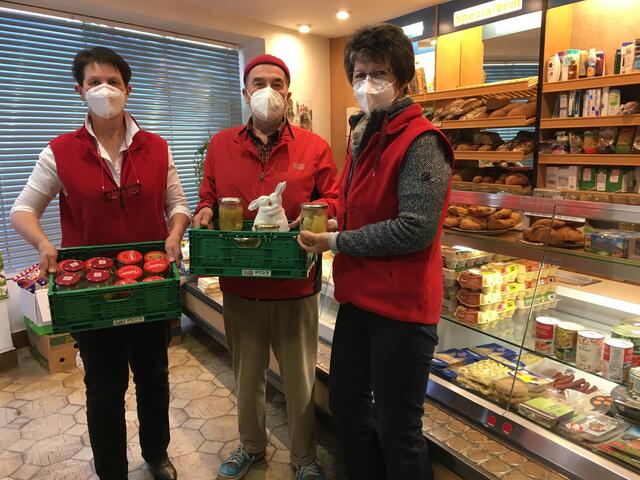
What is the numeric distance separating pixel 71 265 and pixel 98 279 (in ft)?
0.42

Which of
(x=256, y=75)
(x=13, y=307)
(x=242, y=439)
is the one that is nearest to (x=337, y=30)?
(x=256, y=75)

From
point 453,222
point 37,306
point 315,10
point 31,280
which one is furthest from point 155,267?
point 315,10

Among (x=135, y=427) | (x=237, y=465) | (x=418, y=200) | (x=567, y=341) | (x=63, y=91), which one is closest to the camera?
(x=418, y=200)

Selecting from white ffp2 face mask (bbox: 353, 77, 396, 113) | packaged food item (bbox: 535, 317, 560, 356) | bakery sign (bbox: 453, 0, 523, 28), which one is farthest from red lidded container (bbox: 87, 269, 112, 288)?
bakery sign (bbox: 453, 0, 523, 28)

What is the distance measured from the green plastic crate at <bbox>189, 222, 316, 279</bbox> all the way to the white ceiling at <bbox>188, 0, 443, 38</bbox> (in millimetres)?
3632

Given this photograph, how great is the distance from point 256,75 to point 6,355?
301cm

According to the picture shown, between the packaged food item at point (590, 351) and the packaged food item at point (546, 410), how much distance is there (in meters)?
0.16

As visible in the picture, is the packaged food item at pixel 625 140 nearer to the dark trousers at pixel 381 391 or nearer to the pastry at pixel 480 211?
the pastry at pixel 480 211

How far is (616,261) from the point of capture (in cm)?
168

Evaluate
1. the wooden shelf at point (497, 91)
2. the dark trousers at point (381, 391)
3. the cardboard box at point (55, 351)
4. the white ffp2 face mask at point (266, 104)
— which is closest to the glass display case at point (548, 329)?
the dark trousers at point (381, 391)

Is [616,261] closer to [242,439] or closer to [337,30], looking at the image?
[242,439]

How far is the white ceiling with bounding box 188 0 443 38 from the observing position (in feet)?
15.0

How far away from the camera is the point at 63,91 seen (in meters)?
4.22

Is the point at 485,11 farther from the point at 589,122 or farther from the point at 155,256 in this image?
the point at 155,256
